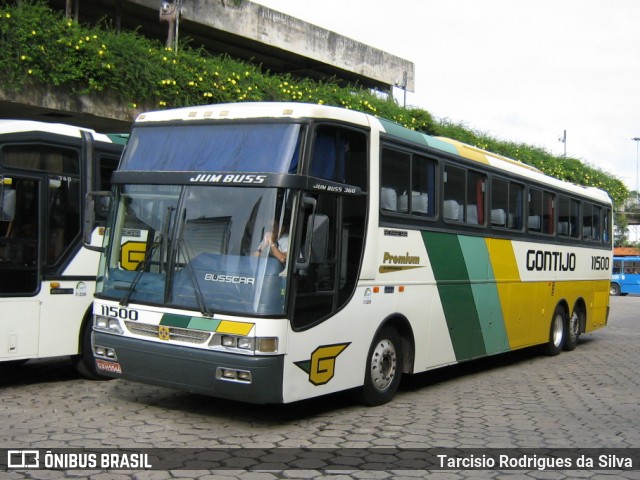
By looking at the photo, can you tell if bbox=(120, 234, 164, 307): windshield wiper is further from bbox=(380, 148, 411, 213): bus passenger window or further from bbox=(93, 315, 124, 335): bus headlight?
bbox=(380, 148, 411, 213): bus passenger window

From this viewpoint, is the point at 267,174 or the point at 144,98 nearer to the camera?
the point at 267,174

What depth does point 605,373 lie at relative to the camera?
12297 mm

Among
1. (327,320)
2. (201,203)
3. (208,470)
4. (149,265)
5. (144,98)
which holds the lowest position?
(208,470)

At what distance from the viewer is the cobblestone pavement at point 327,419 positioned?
6.73 metres

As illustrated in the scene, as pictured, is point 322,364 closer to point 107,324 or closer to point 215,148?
point 107,324

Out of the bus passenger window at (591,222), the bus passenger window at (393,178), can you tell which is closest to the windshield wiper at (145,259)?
the bus passenger window at (393,178)

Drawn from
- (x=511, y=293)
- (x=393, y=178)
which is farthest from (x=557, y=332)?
(x=393, y=178)

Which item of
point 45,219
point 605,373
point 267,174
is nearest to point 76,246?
point 45,219

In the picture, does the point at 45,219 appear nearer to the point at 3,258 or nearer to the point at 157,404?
the point at 3,258

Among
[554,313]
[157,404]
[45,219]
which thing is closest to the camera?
[157,404]

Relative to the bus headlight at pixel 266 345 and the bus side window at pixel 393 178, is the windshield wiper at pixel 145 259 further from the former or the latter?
the bus side window at pixel 393 178

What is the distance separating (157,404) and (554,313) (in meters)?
8.11

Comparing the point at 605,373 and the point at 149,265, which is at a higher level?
the point at 149,265

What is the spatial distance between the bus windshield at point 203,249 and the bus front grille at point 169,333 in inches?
8.6
